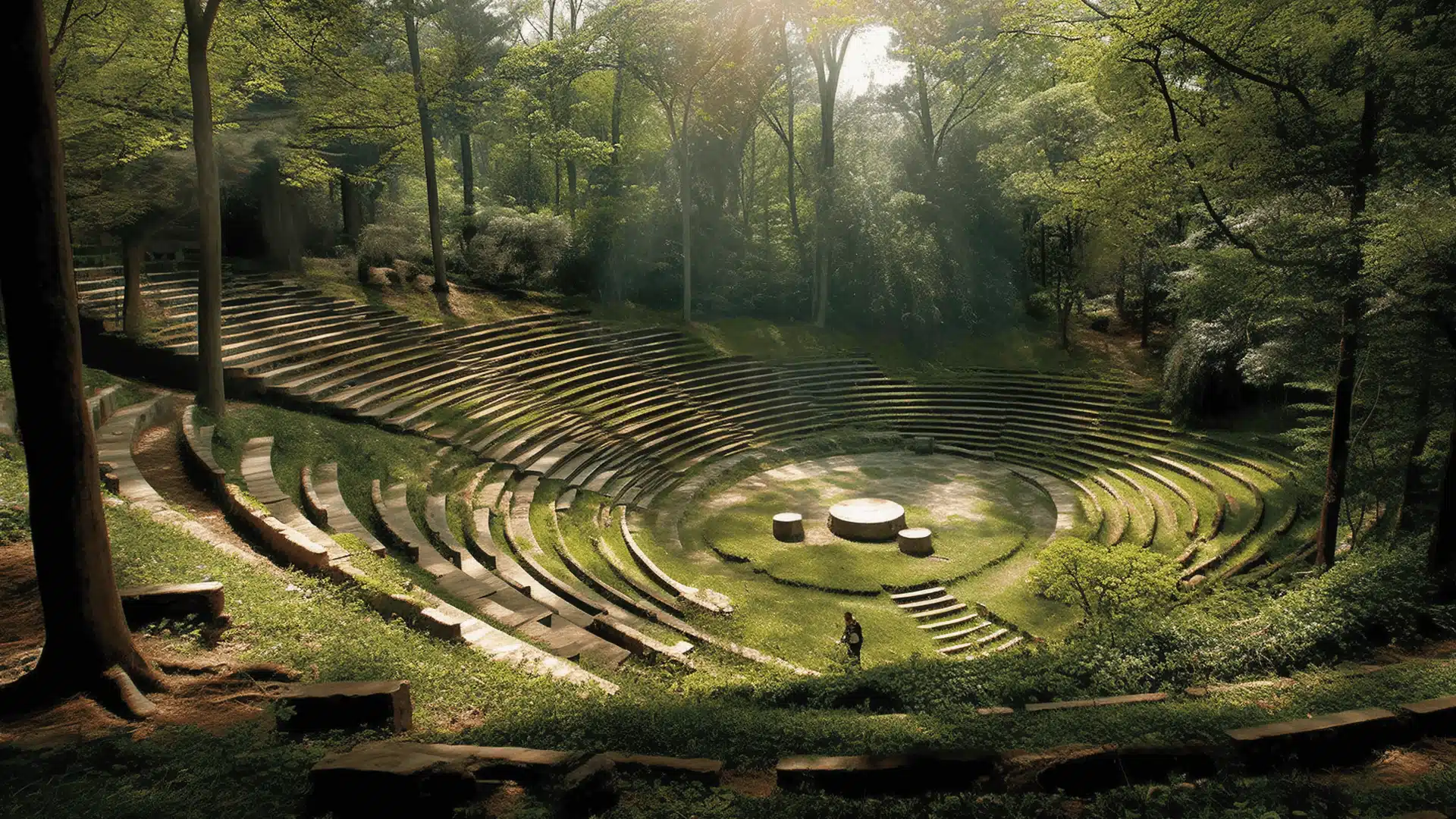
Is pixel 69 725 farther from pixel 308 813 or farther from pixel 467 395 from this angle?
pixel 467 395

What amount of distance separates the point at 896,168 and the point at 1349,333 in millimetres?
26372

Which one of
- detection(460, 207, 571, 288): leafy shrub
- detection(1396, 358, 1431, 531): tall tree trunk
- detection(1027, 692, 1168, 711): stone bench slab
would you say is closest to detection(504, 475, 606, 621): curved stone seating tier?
detection(1027, 692, 1168, 711): stone bench slab

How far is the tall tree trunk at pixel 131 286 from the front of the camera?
51.4 ft

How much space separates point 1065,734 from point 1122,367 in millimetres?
25580

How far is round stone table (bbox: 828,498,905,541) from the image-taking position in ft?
56.5

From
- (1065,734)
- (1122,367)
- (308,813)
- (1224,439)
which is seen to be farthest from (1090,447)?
(308,813)

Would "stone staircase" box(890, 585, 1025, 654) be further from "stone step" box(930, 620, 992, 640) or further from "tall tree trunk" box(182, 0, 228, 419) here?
"tall tree trunk" box(182, 0, 228, 419)

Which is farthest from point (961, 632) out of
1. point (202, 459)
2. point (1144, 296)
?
point (1144, 296)

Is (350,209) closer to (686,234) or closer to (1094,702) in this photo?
(686,234)

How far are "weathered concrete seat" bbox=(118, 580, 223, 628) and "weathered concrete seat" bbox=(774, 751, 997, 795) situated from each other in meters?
5.24

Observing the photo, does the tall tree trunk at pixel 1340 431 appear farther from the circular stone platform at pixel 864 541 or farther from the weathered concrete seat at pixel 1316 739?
the weathered concrete seat at pixel 1316 739

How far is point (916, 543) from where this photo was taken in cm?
1645

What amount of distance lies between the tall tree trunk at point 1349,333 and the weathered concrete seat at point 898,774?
33.2ft

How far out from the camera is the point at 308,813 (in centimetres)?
414
